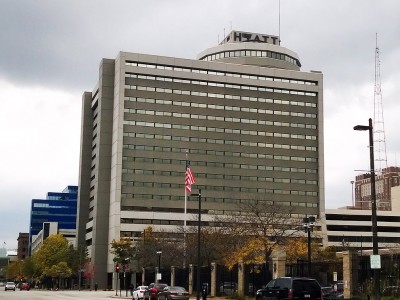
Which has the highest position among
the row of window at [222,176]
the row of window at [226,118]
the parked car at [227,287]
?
the row of window at [226,118]

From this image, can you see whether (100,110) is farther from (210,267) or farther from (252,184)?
(210,267)

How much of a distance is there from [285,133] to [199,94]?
23082 mm

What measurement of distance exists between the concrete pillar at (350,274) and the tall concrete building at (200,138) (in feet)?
289

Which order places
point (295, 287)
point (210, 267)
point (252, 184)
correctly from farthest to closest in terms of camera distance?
point (252, 184), point (210, 267), point (295, 287)

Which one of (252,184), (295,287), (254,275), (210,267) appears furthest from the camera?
(252,184)

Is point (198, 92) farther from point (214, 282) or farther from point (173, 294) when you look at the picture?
point (173, 294)

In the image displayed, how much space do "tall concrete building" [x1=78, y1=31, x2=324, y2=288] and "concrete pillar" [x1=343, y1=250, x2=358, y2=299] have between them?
8796 cm

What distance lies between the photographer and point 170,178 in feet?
461

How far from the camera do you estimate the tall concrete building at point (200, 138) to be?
13888 cm

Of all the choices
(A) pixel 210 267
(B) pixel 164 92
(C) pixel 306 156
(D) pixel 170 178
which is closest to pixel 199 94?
(B) pixel 164 92

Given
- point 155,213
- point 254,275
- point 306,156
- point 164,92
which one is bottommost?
point 254,275

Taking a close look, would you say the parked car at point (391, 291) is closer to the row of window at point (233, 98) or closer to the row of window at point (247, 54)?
the row of window at point (233, 98)

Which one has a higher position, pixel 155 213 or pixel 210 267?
pixel 155 213

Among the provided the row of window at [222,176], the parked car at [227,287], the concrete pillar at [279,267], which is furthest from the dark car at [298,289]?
the row of window at [222,176]
